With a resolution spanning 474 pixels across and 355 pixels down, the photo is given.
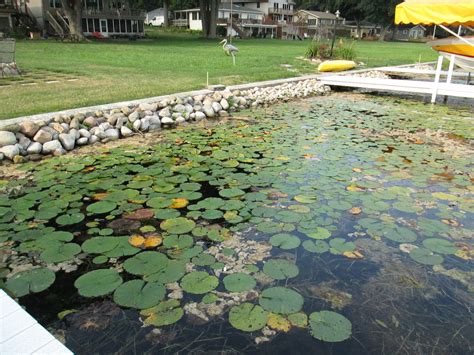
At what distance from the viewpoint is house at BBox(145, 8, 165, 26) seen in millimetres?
56844

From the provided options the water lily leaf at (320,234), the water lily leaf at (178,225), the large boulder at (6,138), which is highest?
the large boulder at (6,138)

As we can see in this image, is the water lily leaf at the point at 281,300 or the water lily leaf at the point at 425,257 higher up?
the water lily leaf at the point at 425,257

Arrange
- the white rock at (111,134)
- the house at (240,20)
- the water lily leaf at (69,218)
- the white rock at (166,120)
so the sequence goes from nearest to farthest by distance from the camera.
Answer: the water lily leaf at (69,218), the white rock at (111,134), the white rock at (166,120), the house at (240,20)

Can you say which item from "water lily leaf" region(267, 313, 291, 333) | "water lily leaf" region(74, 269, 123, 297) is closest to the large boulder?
"water lily leaf" region(74, 269, 123, 297)

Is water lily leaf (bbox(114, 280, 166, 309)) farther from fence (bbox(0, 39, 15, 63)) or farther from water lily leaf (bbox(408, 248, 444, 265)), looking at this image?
fence (bbox(0, 39, 15, 63))

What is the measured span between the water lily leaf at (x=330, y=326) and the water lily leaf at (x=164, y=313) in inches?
30.6

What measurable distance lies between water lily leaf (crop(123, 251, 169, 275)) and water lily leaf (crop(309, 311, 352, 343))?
3.56ft

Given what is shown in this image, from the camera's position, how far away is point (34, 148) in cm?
508

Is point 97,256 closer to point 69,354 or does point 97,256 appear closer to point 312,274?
point 69,354

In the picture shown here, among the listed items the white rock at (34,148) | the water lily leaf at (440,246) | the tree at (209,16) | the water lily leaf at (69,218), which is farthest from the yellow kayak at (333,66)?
the tree at (209,16)

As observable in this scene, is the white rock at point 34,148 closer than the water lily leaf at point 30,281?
No

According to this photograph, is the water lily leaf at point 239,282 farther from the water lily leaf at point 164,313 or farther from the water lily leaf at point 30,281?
the water lily leaf at point 30,281

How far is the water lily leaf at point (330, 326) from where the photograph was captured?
2.21m

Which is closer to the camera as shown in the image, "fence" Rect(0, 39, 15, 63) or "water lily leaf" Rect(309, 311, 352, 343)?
"water lily leaf" Rect(309, 311, 352, 343)
